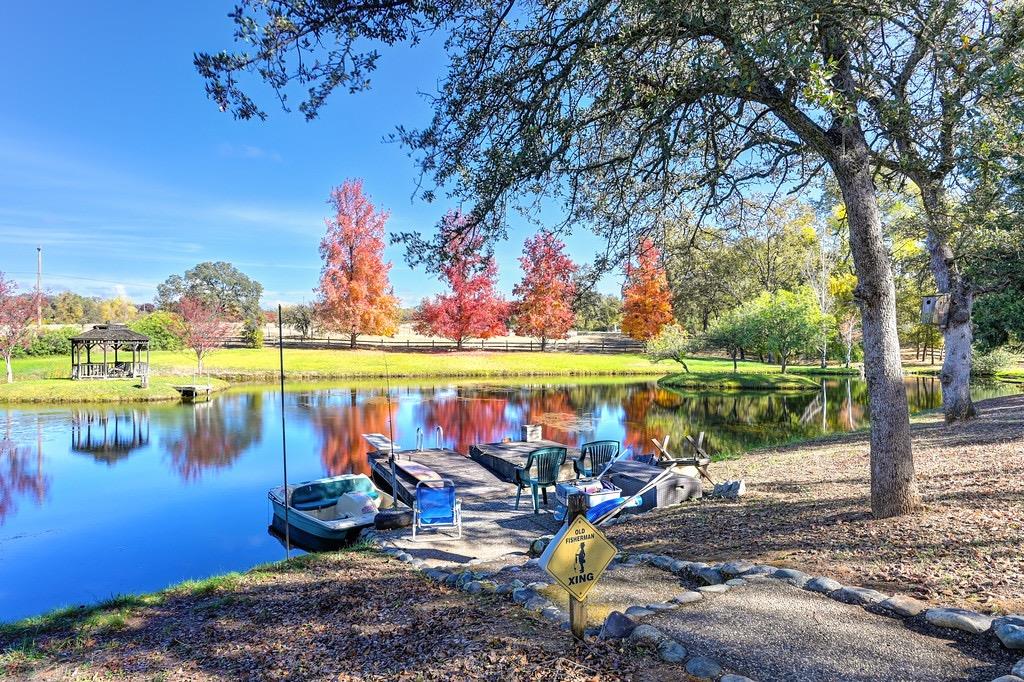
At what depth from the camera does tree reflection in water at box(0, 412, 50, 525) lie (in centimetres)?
1343

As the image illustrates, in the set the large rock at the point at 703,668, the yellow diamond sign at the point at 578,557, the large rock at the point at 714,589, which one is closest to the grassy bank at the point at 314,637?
the large rock at the point at 703,668

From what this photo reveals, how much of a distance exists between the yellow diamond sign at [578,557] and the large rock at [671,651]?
1.91 feet

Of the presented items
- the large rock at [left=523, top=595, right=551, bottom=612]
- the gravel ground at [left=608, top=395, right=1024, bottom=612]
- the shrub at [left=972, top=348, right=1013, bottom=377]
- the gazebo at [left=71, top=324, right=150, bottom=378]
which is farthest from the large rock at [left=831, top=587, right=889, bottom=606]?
the shrub at [left=972, top=348, right=1013, bottom=377]

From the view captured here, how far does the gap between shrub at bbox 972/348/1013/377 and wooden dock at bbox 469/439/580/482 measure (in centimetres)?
3269

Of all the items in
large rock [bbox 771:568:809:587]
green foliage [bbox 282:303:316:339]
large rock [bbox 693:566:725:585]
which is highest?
green foliage [bbox 282:303:316:339]

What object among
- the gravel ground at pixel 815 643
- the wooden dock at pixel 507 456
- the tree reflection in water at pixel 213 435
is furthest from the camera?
the tree reflection in water at pixel 213 435

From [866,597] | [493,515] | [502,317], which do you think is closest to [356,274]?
[502,317]

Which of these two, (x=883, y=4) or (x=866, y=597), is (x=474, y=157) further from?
(x=866, y=597)

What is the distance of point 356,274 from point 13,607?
4282 centimetres

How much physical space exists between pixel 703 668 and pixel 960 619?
180cm

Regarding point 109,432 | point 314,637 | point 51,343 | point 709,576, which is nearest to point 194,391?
point 109,432

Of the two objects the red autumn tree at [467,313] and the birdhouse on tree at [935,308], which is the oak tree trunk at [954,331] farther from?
the red autumn tree at [467,313]

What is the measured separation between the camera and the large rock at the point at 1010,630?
11.4ft

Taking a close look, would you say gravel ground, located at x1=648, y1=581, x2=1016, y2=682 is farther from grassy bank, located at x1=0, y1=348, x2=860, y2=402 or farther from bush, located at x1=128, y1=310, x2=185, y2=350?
bush, located at x1=128, y1=310, x2=185, y2=350
